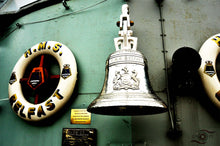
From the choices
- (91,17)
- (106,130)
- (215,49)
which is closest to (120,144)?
(106,130)

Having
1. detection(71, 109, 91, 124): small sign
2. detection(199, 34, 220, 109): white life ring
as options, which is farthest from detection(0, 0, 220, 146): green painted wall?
detection(199, 34, 220, 109): white life ring

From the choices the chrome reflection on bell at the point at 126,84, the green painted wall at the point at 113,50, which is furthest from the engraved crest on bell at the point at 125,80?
the green painted wall at the point at 113,50

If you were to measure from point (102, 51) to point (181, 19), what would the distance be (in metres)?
1.25

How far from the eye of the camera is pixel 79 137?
1.98 meters

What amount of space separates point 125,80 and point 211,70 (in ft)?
3.92

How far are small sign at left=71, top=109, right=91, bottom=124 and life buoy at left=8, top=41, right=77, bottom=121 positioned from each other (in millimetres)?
208

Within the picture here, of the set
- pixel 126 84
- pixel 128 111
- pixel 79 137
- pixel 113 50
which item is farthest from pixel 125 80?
pixel 79 137

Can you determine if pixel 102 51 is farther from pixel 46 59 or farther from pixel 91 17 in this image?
pixel 46 59

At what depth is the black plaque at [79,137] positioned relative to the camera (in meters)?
1.95

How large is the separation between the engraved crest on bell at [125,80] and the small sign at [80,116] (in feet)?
2.91

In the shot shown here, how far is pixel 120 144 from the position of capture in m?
1.88

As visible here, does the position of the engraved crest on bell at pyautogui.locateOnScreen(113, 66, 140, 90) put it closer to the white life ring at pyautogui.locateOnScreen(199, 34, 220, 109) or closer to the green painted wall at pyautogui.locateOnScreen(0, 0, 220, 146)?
the green painted wall at pyautogui.locateOnScreen(0, 0, 220, 146)

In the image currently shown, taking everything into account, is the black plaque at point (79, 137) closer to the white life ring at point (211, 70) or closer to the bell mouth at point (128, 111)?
the bell mouth at point (128, 111)

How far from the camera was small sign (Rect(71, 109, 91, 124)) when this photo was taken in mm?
2065
